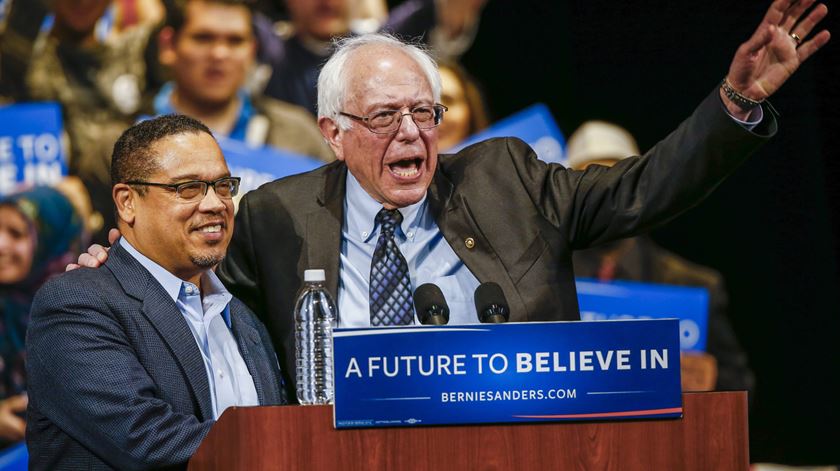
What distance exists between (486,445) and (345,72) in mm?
1365

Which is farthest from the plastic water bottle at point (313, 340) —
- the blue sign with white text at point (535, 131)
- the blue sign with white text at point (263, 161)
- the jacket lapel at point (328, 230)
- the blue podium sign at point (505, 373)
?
the blue sign with white text at point (535, 131)

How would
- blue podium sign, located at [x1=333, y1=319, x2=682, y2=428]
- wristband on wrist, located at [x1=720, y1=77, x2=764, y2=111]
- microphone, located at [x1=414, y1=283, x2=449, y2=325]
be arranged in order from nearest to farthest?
blue podium sign, located at [x1=333, y1=319, x2=682, y2=428] < microphone, located at [x1=414, y1=283, x2=449, y2=325] < wristband on wrist, located at [x1=720, y1=77, x2=764, y2=111]

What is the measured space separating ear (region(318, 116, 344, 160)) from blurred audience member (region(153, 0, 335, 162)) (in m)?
2.09

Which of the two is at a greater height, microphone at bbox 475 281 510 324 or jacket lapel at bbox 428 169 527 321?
jacket lapel at bbox 428 169 527 321

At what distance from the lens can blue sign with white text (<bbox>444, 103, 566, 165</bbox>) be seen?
525 centimetres

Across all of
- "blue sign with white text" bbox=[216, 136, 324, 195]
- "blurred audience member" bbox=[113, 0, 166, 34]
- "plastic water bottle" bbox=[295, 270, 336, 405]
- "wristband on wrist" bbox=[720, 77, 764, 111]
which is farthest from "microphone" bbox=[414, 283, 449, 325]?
"blurred audience member" bbox=[113, 0, 166, 34]

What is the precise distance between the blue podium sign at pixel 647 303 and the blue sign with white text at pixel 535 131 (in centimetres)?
67

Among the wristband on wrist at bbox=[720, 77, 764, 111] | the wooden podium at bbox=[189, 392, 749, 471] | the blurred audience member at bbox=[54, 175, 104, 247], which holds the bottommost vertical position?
the wooden podium at bbox=[189, 392, 749, 471]

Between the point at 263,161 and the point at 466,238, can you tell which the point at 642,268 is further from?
the point at 466,238

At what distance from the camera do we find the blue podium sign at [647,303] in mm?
5277

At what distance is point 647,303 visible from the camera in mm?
5320

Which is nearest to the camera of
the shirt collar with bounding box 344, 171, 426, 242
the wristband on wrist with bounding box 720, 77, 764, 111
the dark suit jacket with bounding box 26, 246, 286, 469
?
the dark suit jacket with bounding box 26, 246, 286, 469

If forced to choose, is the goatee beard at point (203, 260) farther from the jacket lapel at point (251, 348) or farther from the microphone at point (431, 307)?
the microphone at point (431, 307)

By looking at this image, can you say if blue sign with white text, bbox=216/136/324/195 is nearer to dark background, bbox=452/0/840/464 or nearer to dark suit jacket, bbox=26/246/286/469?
dark background, bbox=452/0/840/464
